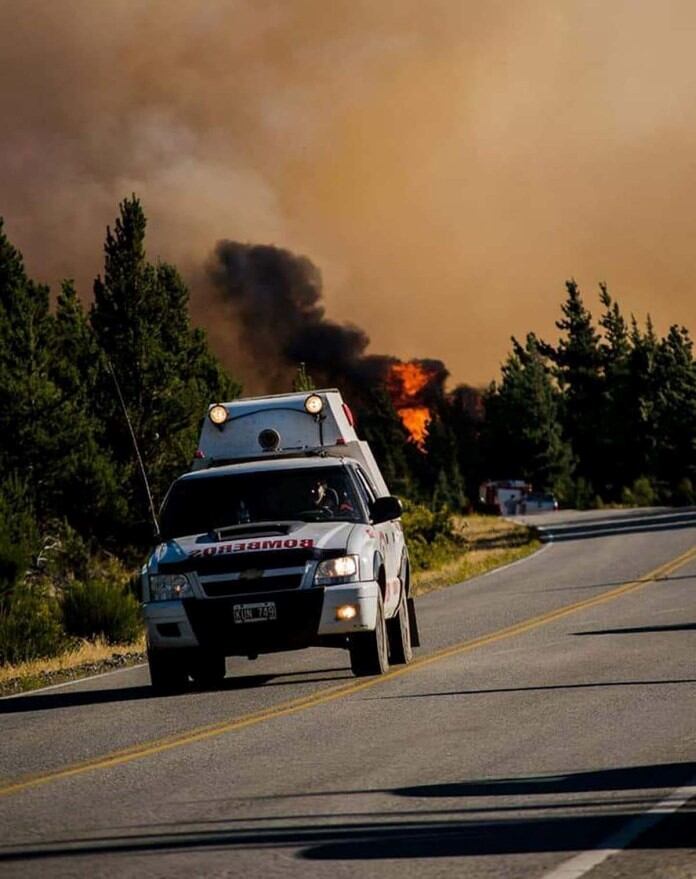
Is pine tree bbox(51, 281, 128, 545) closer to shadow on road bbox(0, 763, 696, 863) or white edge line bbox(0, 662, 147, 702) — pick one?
white edge line bbox(0, 662, 147, 702)

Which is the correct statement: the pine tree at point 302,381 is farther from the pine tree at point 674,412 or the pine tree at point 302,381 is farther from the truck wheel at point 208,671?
the pine tree at point 674,412

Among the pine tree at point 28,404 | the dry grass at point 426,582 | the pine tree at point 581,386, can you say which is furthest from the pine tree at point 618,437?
the pine tree at point 28,404

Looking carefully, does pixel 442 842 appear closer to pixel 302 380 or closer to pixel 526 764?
pixel 526 764

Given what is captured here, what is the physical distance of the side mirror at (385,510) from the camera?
52.0 ft

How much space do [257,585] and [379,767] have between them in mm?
5249

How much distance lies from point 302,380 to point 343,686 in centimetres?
3201

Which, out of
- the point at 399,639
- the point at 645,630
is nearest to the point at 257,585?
the point at 399,639

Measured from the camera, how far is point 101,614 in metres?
25.2

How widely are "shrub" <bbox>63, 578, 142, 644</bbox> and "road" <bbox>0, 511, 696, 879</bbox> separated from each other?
19.7 ft

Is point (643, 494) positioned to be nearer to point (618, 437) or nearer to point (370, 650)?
point (618, 437)

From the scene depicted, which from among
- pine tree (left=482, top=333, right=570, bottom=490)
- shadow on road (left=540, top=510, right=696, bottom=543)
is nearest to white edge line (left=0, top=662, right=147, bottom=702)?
shadow on road (left=540, top=510, right=696, bottom=543)

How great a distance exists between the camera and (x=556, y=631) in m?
19.9

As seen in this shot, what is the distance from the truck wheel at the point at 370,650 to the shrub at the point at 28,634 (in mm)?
8009

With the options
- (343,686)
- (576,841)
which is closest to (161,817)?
(576,841)
